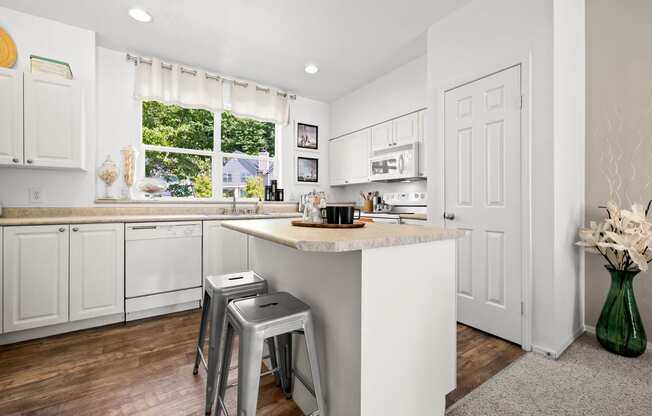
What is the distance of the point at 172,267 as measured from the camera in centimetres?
278

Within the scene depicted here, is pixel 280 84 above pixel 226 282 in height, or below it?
above

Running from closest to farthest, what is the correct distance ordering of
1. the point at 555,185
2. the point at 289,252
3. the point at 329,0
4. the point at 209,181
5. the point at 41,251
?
the point at 289,252 < the point at 555,185 < the point at 41,251 < the point at 329,0 < the point at 209,181

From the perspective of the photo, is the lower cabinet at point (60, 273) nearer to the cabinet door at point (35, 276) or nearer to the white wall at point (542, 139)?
the cabinet door at point (35, 276)

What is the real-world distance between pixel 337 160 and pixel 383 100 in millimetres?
1155

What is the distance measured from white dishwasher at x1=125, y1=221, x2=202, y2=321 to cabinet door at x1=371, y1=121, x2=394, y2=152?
7.83 ft

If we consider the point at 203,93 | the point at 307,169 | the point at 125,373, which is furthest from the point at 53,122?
the point at 307,169

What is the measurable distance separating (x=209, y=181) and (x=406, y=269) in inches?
129

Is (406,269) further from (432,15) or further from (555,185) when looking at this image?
(432,15)

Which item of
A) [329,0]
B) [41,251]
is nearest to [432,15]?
[329,0]

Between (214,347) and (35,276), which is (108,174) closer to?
(35,276)

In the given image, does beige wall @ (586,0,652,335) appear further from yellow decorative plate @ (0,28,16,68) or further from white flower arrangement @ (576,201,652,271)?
yellow decorative plate @ (0,28,16,68)

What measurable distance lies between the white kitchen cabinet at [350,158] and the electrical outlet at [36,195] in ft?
11.1

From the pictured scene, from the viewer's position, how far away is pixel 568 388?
1600 millimetres

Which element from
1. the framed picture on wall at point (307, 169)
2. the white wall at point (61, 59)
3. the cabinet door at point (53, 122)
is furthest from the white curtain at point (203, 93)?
the cabinet door at point (53, 122)
